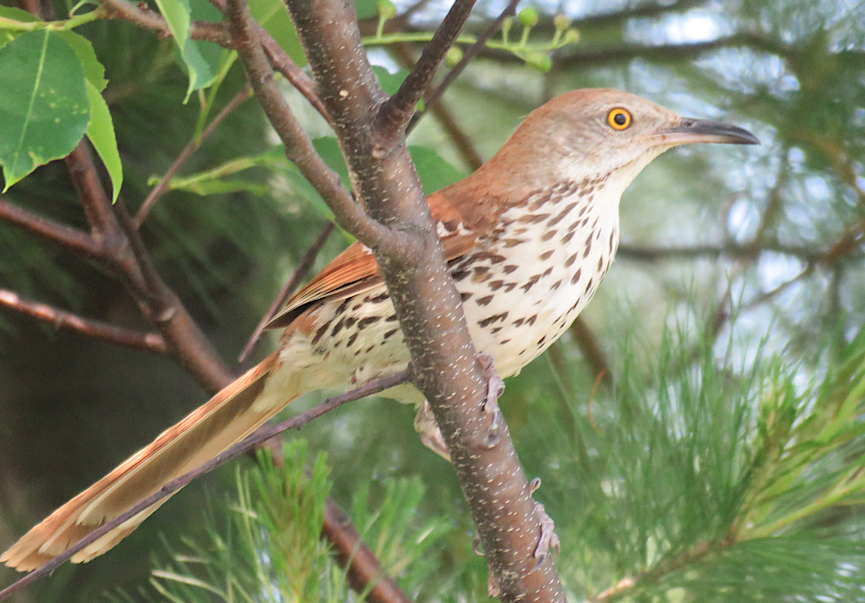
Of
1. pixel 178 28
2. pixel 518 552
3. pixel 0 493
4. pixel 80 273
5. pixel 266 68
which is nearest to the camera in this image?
A: pixel 178 28

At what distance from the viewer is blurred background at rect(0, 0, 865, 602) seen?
6.27 feet

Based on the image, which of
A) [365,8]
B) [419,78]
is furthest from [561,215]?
[419,78]

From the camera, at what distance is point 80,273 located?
276 centimetres

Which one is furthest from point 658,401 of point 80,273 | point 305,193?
point 80,273

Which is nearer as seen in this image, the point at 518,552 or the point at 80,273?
the point at 518,552

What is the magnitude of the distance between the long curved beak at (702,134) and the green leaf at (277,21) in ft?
3.30

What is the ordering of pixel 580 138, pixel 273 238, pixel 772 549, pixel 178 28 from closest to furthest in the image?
pixel 178 28 < pixel 772 549 < pixel 580 138 < pixel 273 238

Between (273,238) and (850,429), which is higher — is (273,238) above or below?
above

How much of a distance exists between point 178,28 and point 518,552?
100 centimetres

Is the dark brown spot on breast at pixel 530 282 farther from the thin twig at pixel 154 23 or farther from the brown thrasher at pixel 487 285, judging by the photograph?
the thin twig at pixel 154 23

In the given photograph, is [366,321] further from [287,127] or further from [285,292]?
[287,127]

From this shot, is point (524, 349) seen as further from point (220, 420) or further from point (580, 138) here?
point (220, 420)

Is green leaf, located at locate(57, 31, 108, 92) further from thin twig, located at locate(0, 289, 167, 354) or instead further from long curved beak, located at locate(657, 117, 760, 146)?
long curved beak, located at locate(657, 117, 760, 146)

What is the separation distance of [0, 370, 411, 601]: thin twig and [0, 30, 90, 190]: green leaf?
402 mm
